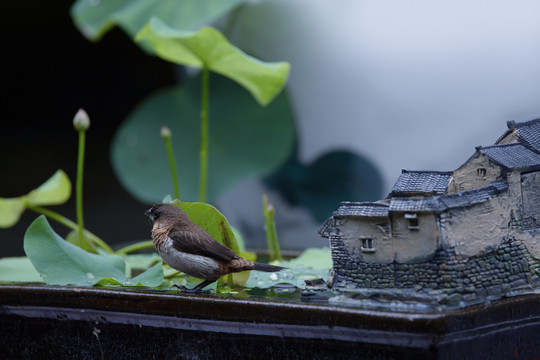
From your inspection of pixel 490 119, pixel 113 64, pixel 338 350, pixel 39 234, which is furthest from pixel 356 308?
pixel 113 64

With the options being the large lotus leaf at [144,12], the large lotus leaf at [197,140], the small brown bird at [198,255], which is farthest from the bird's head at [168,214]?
the large lotus leaf at [197,140]

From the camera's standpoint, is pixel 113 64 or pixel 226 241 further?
pixel 113 64

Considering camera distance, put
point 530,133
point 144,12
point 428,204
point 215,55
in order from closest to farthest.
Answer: point 428,204
point 530,133
point 215,55
point 144,12

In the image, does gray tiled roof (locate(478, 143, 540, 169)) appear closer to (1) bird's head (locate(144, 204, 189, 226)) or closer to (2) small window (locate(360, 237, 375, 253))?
(2) small window (locate(360, 237, 375, 253))

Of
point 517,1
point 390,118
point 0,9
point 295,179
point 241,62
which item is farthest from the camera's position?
point 0,9

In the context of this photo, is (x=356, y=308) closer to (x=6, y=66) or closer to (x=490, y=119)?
(x=490, y=119)

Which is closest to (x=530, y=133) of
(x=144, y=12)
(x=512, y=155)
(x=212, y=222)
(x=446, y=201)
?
(x=512, y=155)

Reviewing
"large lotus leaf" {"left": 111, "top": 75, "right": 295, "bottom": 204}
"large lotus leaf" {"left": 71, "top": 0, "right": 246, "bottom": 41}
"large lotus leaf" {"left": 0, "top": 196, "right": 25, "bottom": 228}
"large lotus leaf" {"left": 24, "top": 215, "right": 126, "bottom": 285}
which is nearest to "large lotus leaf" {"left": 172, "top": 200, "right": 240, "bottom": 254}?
"large lotus leaf" {"left": 24, "top": 215, "right": 126, "bottom": 285}

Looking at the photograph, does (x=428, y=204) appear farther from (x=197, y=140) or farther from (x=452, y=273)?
(x=197, y=140)
